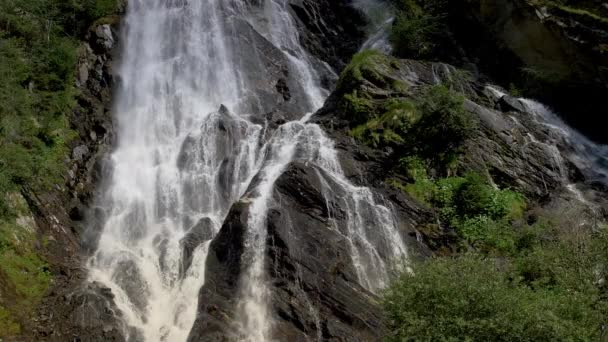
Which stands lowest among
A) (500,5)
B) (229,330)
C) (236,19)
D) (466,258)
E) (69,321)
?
(69,321)

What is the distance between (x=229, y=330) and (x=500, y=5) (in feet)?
78.5

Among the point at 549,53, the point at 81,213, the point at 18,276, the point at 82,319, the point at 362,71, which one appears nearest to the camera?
the point at 82,319

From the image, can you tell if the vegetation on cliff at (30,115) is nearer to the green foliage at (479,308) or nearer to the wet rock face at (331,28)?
the green foliage at (479,308)

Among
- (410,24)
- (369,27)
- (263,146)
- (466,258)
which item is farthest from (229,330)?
(369,27)

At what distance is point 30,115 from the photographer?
22422mm

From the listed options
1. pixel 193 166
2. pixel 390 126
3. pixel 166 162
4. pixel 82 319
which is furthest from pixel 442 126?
pixel 82 319

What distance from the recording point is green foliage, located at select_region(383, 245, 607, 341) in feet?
37.0

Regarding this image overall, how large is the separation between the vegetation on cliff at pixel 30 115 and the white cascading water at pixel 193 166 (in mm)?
2282

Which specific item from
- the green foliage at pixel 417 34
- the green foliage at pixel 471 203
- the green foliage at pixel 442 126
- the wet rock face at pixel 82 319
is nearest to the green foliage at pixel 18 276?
the wet rock face at pixel 82 319

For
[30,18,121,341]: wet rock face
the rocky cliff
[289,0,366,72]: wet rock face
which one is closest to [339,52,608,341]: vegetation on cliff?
the rocky cliff

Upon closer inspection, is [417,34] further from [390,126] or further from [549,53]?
[390,126]

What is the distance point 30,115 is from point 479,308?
1981 cm

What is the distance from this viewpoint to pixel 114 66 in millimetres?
29438

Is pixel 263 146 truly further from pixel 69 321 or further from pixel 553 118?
pixel 553 118
